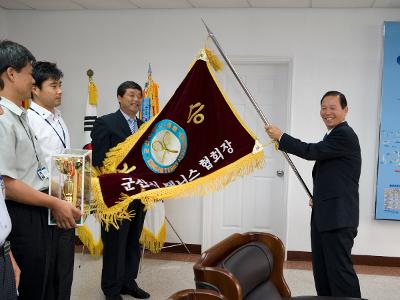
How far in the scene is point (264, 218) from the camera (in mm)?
4371

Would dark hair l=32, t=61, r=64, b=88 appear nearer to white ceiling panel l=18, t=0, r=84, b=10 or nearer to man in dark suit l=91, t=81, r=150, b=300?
man in dark suit l=91, t=81, r=150, b=300

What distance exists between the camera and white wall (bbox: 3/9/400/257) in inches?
157

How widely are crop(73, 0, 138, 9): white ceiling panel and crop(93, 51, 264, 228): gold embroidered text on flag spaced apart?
1971 mm

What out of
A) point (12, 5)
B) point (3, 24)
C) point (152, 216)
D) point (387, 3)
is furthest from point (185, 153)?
point (3, 24)

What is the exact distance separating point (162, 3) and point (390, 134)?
8.00ft

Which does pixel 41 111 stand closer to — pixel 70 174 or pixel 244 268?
pixel 70 174

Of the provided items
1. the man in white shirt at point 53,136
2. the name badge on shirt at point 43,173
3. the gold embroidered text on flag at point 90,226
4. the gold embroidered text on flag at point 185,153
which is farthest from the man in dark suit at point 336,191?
the gold embroidered text on flag at point 90,226

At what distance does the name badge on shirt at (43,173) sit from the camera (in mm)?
1802

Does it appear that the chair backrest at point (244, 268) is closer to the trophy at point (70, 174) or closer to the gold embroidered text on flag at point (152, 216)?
the trophy at point (70, 174)

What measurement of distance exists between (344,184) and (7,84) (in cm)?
191

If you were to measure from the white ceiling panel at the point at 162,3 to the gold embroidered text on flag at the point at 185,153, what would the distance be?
175cm

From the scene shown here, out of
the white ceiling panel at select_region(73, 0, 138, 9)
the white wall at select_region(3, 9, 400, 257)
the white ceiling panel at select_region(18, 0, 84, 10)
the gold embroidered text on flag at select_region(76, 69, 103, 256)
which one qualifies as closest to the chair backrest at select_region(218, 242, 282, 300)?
the white wall at select_region(3, 9, 400, 257)

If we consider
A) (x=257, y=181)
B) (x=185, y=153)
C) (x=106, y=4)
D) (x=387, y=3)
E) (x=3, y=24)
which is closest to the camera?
(x=185, y=153)

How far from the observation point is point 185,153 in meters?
2.39
